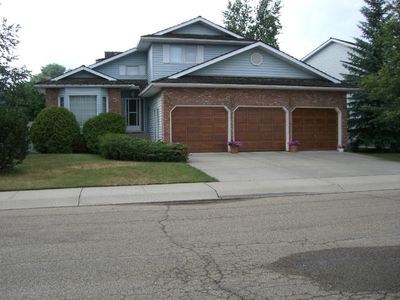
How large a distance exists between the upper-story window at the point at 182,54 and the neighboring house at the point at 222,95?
0.20ft

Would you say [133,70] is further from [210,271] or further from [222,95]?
[210,271]

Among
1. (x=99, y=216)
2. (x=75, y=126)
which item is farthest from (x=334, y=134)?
(x=99, y=216)

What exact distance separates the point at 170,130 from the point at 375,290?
633 inches

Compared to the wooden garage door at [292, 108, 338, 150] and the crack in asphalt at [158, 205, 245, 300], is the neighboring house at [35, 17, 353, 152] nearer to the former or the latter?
the wooden garage door at [292, 108, 338, 150]

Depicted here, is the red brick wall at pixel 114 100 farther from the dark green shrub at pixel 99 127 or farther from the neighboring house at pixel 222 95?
the dark green shrub at pixel 99 127

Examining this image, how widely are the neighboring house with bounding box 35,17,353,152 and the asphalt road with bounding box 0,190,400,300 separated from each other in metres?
11.8

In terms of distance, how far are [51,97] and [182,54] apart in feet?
27.3

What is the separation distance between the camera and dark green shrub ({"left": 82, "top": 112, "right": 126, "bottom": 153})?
20.4m

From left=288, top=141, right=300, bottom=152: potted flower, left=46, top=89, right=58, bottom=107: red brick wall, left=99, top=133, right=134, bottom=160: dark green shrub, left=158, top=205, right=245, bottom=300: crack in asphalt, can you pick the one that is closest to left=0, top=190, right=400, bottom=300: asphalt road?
left=158, top=205, right=245, bottom=300: crack in asphalt

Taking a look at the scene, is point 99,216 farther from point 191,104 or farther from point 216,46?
point 216,46

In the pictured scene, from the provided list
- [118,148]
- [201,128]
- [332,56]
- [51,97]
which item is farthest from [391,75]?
[51,97]

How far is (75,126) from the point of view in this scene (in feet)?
68.8

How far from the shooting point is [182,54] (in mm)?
23844

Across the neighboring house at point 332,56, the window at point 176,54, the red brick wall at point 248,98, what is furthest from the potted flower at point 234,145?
the neighboring house at point 332,56
